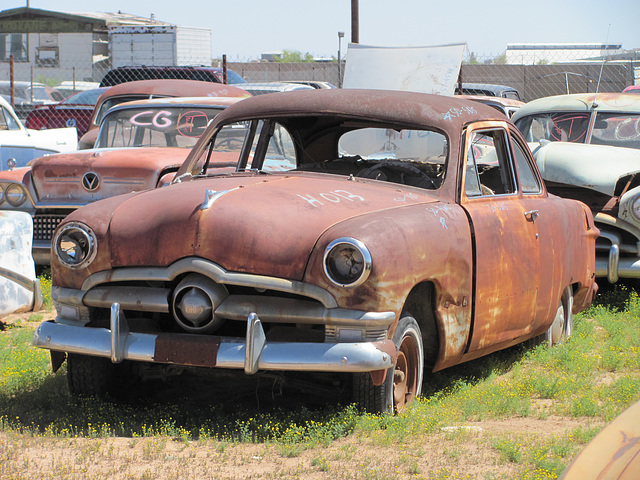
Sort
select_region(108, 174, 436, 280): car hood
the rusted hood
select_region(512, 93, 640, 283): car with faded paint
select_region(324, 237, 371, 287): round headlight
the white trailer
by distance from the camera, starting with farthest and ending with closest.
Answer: the white trailer, the rusted hood, select_region(512, 93, 640, 283): car with faded paint, select_region(108, 174, 436, 280): car hood, select_region(324, 237, 371, 287): round headlight

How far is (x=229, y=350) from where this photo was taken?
3.89 metres

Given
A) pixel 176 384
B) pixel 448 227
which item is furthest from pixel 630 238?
pixel 176 384

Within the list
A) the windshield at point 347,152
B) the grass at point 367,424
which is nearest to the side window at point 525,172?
the windshield at point 347,152

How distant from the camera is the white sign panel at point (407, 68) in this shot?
8.71 meters

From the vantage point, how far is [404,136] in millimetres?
5559

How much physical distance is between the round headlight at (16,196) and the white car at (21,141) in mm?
2618

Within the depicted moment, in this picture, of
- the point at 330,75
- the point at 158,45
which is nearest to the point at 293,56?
the point at 330,75

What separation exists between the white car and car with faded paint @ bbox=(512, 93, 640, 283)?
5943 millimetres

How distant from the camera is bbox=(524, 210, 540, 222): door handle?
526cm

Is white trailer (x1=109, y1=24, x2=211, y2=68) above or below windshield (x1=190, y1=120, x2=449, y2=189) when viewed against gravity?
above

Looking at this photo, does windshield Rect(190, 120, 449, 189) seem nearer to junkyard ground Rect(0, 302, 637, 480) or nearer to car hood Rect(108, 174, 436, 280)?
car hood Rect(108, 174, 436, 280)

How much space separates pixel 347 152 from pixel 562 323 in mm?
1910

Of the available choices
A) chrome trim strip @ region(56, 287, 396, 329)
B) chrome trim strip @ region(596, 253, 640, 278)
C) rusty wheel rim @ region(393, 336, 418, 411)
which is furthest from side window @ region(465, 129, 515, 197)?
chrome trim strip @ region(596, 253, 640, 278)

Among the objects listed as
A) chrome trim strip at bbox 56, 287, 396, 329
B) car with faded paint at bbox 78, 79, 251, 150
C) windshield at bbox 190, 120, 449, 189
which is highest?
car with faded paint at bbox 78, 79, 251, 150
